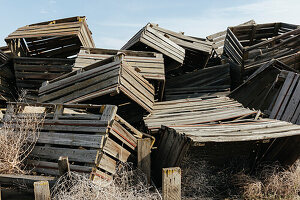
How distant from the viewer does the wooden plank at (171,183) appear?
3.31m

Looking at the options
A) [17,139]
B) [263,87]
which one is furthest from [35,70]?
[263,87]

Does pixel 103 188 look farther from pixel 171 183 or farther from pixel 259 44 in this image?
pixel 259 44

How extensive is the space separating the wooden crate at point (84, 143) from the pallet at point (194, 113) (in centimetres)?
100

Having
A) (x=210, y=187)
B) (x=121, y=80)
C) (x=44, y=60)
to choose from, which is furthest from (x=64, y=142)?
(x=44, y=60)

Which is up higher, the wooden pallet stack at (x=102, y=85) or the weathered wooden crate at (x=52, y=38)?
the weathered wooden crate at (x=52, y=38)

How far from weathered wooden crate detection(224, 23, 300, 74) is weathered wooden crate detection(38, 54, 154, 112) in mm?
3569

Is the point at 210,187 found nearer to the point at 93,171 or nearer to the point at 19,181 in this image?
the point at 93,171

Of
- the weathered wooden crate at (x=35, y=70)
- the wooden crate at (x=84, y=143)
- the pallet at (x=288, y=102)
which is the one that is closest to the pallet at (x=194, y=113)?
the pallet at (x=288, y=102)

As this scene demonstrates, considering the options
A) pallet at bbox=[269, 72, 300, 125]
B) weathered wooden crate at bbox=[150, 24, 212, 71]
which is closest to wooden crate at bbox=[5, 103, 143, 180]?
pallet at bbox=[269, 72, 300, 125]

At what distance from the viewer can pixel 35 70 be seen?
366 inches

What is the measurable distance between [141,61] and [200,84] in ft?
7.68

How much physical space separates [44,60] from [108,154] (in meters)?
5.39

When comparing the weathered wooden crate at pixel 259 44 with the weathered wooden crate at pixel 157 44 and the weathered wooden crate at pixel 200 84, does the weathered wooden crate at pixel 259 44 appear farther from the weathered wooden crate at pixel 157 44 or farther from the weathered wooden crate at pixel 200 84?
the weathered wooden crate at pixel 157 44

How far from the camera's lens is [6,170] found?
5098 mm
